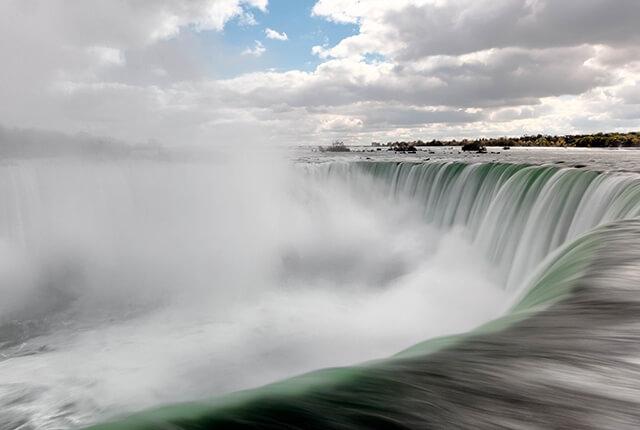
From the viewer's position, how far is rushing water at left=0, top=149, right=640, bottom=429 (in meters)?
3.23

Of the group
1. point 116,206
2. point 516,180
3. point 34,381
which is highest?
point 516,180

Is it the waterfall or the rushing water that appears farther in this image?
the waterfall

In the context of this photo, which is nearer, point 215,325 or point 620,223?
point 620,223

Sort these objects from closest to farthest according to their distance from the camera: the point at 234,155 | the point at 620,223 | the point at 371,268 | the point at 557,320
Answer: the point at 557,320
the point at 620,223
the point at 371,268
the point at 234,155

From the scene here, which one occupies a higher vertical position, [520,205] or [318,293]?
[520,205]

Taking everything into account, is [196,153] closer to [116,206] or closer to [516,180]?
[116,206]

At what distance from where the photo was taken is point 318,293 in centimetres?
1628

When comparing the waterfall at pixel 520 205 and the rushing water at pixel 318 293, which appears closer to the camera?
the rushing water at pixel 318 293

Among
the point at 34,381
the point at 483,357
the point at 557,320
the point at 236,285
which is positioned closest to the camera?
the point at 483,357

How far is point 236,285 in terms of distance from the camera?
1761 cm

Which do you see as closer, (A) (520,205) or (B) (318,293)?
(A) (520,205)

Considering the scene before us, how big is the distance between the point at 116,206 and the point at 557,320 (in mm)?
23668

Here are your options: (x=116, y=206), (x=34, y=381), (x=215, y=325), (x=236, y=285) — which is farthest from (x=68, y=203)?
(x=34, y=381)

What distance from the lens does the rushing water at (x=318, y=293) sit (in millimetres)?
3234
